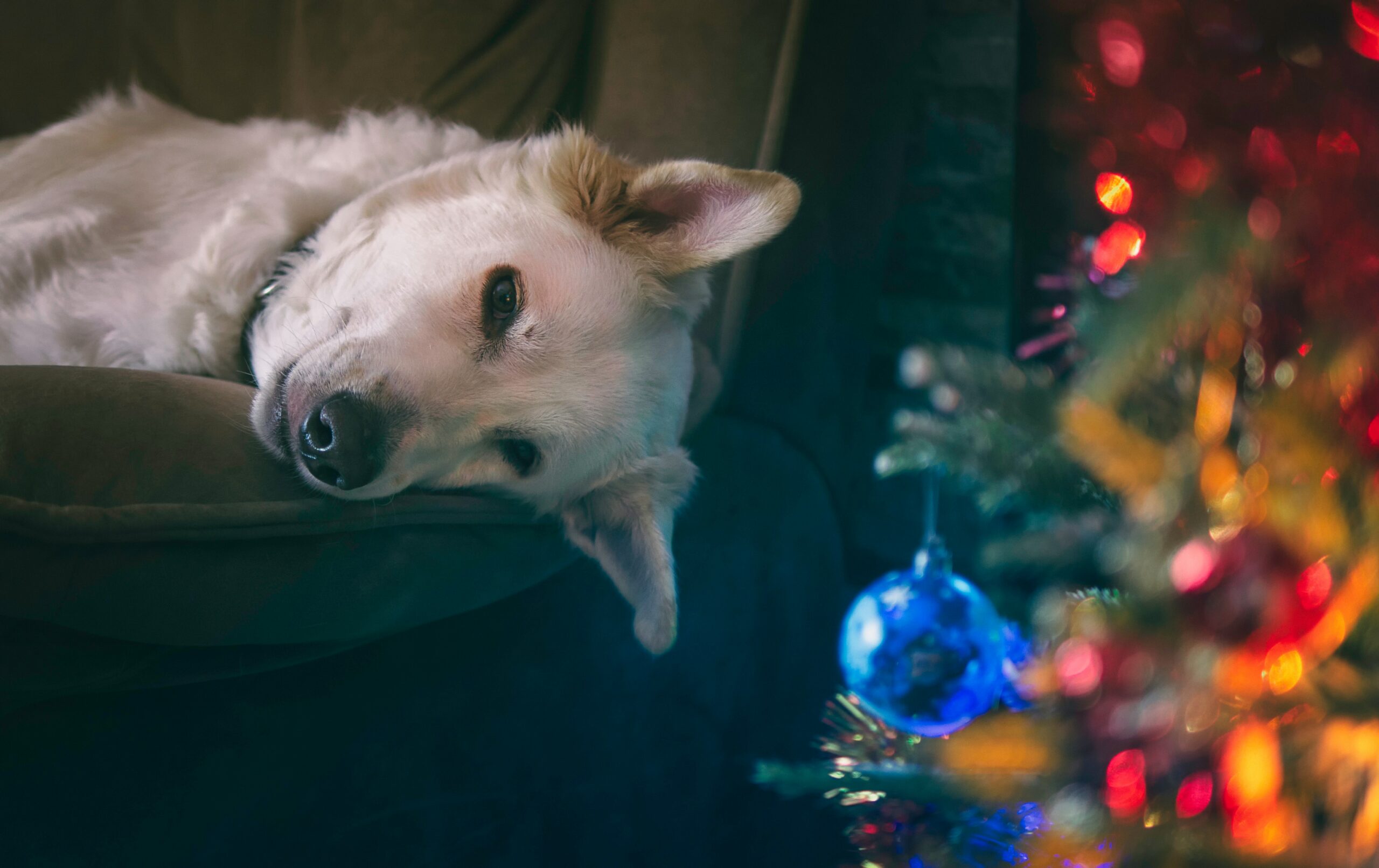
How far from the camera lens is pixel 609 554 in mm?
1428

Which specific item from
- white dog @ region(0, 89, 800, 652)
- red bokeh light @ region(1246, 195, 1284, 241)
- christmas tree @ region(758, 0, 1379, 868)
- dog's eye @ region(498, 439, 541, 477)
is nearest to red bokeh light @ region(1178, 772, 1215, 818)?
christmas tree @ region(758, 0, 1379, 868)

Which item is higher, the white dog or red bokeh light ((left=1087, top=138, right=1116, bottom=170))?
red bokeh light ((left=1087, top=138, right=1116, bottom=170))

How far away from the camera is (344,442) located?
1.12m

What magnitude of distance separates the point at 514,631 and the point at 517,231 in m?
0.69

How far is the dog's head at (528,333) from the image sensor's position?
1220 millimetres

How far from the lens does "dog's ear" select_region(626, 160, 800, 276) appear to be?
4.15 feet

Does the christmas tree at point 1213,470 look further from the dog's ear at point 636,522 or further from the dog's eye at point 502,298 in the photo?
the dog's eye at point 502,298

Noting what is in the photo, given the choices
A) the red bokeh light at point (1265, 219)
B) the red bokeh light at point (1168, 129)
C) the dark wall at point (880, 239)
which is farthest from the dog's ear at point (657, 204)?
the red bokeh light at point (1265, 219)

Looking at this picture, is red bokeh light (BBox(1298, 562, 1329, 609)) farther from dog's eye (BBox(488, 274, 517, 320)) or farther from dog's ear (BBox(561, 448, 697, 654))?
dog's eye (BBox(488, 274, 517, 320))

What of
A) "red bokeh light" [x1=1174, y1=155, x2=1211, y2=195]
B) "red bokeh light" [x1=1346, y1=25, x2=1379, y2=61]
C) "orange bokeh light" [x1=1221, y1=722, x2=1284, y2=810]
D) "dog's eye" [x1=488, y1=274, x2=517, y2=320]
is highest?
"red bokeh light" [x1=1346, y1=25, x2=1379, y2=61]

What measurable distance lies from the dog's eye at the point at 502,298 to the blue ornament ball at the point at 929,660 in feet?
2.64

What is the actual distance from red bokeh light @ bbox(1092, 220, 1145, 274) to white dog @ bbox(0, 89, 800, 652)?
493mm

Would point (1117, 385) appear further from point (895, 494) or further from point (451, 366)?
point (895, 494)

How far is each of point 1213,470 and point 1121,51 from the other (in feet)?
1.25
